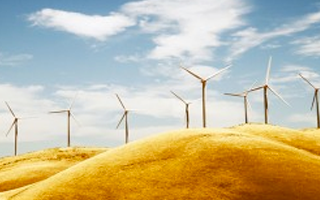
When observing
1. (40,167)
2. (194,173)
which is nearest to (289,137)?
(194,173)

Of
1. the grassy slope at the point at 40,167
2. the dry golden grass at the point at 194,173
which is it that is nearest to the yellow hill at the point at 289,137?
the dry golden grass at the point at 194,173

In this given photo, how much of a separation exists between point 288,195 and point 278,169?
238cm

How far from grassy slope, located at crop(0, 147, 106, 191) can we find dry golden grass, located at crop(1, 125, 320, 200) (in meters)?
19.7

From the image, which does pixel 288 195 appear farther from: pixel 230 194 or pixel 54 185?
pixel 54 185

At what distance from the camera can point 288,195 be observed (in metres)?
21.0

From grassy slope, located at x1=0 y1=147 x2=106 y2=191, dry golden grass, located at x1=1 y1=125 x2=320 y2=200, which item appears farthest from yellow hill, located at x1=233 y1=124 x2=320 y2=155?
grassy slope, located at x1=0 y1=147 x2=106 y2=191

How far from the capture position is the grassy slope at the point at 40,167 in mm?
45531

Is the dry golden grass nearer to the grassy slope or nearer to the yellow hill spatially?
the yellow hill

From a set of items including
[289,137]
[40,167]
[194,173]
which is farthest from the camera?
[40,167]

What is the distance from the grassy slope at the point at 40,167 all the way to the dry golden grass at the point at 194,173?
64.7 feet

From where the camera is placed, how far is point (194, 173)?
22.9 meters

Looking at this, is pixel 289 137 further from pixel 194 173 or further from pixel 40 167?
pixel 40 167

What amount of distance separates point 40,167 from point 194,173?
31.5 meters

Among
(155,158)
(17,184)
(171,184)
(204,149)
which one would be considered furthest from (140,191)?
(17,184)
